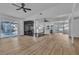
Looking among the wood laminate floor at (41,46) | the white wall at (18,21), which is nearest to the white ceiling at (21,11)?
the white wall at (18,21)

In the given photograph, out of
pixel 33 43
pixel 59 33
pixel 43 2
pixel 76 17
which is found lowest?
pixel 33 43

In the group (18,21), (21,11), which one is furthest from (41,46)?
(21,11)

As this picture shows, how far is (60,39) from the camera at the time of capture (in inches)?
118

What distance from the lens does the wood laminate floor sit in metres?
2.90

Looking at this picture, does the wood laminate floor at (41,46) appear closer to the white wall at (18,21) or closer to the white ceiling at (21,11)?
the white wall at (18,21)

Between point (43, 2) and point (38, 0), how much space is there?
150mm

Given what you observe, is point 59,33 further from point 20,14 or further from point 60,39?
point 20,14

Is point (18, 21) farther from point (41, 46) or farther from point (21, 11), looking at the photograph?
point (41, 46)

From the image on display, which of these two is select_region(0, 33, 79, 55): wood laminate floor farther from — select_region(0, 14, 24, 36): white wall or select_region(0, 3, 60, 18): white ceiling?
select_region(0, 3, 60, 18): white ceiling

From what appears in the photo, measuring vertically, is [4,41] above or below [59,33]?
below

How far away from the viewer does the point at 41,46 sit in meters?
3.00

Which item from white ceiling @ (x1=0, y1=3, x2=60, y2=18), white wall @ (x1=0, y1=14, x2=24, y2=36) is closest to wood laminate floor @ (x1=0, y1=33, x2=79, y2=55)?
white wall @ (x1=0, y1=14, x2=24, y2=36)

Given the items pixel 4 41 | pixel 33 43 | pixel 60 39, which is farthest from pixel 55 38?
pixel 4 41

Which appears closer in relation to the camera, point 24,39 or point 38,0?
point 38,0
